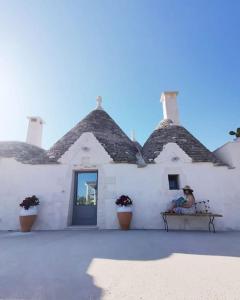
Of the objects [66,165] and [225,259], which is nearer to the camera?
[225,259]

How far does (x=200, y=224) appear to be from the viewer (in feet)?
23.7

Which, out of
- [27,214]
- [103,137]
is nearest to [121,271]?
[27,214]

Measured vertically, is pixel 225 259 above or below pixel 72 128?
below

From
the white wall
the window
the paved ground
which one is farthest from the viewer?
the window

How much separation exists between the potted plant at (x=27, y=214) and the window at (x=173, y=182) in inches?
241

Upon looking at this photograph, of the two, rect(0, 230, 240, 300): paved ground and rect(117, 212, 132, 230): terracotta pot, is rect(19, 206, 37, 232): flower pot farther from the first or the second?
rect(117, 212, 132, 230): terracotta pot

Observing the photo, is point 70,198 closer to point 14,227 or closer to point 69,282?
point 14,227

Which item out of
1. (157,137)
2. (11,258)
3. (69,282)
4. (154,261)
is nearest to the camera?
(69,282)

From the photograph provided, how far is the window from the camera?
807 cm

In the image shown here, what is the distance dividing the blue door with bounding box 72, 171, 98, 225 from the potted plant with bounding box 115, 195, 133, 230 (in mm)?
1451

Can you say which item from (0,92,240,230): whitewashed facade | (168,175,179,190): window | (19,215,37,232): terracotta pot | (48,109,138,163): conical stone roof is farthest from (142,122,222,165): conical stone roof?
(19,215,37,232): terracotta pot

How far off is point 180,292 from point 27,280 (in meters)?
2.26

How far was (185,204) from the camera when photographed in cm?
693

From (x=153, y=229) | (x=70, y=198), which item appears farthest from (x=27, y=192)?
(x=153, y=229)
